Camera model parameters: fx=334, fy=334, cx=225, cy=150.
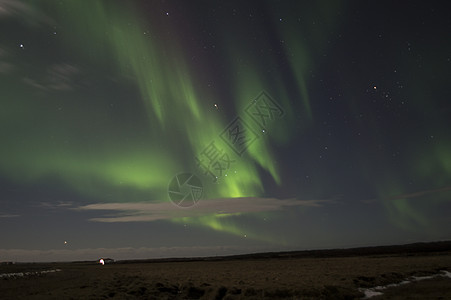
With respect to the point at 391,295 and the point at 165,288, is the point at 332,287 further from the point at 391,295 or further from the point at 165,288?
the point at 165,288

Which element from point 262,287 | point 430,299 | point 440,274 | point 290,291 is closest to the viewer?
point 430,299

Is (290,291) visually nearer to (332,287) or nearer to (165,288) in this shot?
(332,287)

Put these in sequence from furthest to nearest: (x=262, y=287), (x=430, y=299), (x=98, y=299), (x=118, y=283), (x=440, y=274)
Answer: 1. (x=440, y=274)
2. (x=118, y=283)
3. (x=262, y=287)
4. (x=98, y=299)
5. (x=430, y=299)

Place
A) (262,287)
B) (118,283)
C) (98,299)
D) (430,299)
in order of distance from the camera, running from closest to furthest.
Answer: (430,299), (98,299), (262,287), (118,283)

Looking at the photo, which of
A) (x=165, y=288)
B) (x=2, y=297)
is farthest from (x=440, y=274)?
(x=2, y=297)

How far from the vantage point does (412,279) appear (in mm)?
31094

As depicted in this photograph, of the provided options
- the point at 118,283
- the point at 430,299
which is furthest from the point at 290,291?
the point at 118,283

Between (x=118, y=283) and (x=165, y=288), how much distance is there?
18.4 feet

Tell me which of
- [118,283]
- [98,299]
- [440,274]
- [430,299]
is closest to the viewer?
[430,299]

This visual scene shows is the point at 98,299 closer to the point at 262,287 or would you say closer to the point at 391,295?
the point at 262,287

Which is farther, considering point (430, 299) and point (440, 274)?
point (440, 274)

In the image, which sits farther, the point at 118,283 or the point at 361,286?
the point at 118,283

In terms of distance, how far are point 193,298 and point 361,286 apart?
13.6 metres

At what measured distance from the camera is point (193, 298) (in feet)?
79.5
